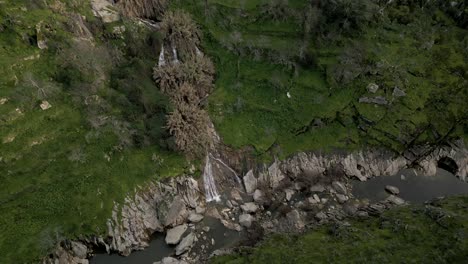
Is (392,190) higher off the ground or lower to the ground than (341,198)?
higher

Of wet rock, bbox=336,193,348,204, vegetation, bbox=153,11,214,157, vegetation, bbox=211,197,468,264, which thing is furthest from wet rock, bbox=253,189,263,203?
wet rock, bbox=336,193,348,204

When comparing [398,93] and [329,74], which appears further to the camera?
[329,74]

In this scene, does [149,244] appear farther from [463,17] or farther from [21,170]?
[463,17]

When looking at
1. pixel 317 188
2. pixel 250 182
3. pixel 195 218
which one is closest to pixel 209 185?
pixel 195 218

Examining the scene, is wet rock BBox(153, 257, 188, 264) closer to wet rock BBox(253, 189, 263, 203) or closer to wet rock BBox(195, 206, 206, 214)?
wet rock BBox(195, 206, 206, 214)

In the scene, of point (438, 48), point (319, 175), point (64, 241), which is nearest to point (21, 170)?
point (64, 241)

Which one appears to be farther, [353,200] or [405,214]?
[353,200]

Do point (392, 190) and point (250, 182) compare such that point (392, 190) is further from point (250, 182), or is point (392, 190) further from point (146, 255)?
point (146, 255)
